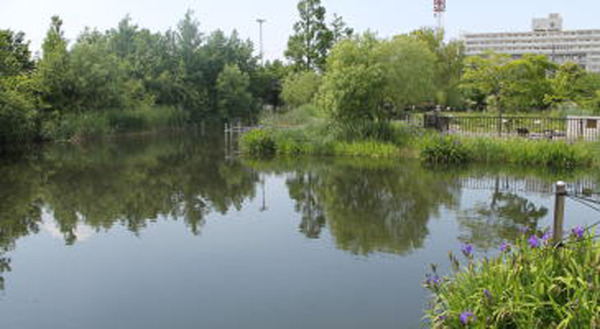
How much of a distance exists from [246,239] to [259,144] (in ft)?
41.3

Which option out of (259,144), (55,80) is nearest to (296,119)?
(259,144)

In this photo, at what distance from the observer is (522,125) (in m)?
23.6

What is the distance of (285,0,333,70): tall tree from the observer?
132 ft

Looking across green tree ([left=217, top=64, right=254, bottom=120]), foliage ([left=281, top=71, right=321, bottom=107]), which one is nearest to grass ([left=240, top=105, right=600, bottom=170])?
foliage ([left=281, top=71, right=321, bottom=107])

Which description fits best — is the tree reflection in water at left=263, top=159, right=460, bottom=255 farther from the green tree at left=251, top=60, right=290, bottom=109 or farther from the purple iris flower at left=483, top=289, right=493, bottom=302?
the green tree at left=251, top=60, right=290, bottom=109

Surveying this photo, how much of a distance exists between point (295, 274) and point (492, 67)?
19.2 metres

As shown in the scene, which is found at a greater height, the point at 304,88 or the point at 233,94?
the point at 233,94

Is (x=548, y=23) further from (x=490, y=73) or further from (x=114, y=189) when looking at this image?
(x=114, y=189)

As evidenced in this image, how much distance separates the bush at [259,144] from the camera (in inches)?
867

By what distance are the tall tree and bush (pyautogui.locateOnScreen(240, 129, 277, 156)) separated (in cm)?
1889

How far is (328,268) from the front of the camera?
7.82 metres

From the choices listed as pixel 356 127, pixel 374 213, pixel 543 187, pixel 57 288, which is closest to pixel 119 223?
pixel 57 288

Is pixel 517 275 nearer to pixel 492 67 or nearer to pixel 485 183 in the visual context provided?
pixel 485 183

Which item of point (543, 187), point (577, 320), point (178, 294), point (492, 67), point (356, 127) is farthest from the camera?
point (492, 67)
